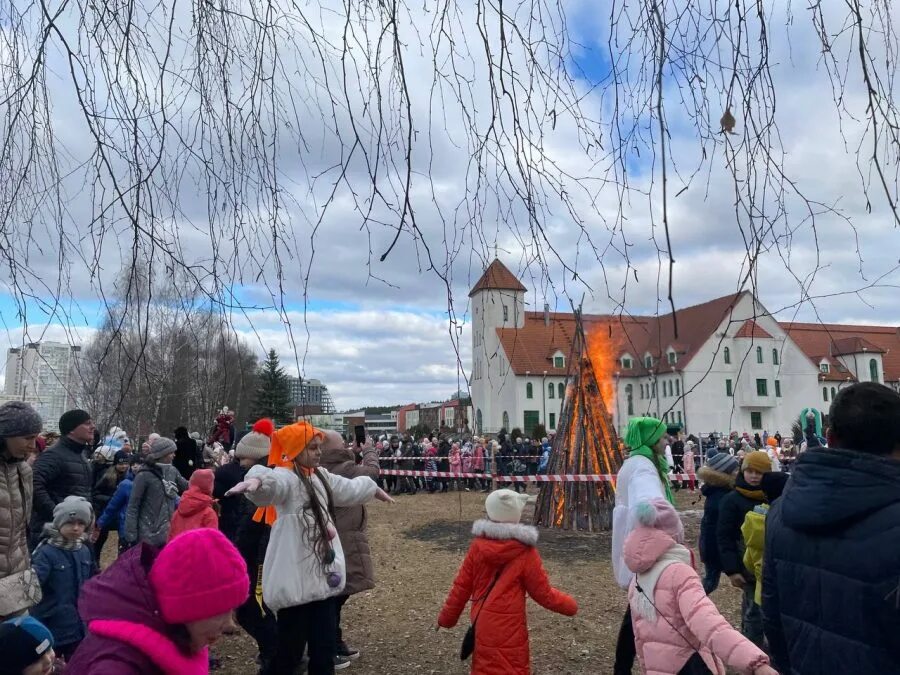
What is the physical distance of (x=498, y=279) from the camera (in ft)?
5.72

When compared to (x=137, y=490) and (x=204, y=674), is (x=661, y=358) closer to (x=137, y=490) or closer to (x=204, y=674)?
(x=204, y=674)

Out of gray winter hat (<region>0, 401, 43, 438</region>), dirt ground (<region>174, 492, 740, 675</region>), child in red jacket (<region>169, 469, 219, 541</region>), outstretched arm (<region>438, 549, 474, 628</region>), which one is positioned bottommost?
dirt ground (<region>174, 492, 740, 675</region>)

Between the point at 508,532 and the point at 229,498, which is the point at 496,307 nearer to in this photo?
the point at 508,532

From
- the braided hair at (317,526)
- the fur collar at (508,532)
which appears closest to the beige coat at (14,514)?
the braided hair at (317,526)

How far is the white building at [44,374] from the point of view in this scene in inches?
64.9

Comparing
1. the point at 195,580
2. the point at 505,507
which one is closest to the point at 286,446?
the point at 505,507

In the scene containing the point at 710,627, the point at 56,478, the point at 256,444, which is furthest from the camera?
the point at 256,444

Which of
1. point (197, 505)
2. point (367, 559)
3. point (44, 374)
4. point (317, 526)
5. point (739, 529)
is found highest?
point (44, 374)

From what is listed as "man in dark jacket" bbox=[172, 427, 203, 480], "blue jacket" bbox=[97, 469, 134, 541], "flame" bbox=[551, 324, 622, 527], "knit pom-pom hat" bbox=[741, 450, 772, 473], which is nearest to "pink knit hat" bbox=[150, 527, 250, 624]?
"knit pom-pom hat" bbox=[741, 450, 772, 473]

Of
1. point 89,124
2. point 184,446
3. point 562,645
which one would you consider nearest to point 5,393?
point 89,124

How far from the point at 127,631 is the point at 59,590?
8.79 feet

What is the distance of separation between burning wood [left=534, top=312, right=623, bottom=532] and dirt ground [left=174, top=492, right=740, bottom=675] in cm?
52

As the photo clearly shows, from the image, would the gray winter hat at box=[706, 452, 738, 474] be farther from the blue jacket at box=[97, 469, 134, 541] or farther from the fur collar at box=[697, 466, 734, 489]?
the blue jacket at box=[97, 469, 134, 541]

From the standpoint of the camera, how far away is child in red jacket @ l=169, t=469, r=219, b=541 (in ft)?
16.7
